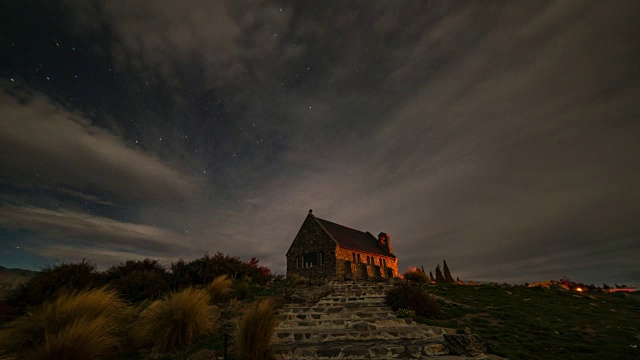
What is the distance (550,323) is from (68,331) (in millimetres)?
13646

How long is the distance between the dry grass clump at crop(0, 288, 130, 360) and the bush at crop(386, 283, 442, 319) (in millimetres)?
8799

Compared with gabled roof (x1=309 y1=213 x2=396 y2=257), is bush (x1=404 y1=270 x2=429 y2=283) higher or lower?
lower

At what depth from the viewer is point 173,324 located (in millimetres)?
6309

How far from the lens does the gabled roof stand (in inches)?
1249

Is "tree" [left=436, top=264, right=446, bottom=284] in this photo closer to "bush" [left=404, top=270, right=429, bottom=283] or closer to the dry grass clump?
"bush" [left=404, top=270, right=429, bottom=283]

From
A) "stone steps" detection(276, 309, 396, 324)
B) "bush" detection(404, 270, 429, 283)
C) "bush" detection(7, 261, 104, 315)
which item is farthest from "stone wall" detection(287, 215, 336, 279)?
"bush" detection(7, 261, 104, 315)

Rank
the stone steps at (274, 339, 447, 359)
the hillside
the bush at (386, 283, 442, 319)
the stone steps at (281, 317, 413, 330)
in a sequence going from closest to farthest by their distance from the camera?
the stone steps at (274, 339, 447, 359)
the stone steps at (281, 317, 413, 330)
the hillside
the bush at (386, 283, 442, 319)

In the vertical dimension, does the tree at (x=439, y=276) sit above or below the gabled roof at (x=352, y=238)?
below

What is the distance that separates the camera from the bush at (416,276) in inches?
853

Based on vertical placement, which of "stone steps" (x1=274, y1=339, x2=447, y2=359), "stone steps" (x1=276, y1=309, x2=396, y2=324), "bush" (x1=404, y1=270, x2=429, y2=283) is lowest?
"stone steps" (x1=274, y1=339, x2=447, y2=359)

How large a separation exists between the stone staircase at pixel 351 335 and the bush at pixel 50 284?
6.58 metres

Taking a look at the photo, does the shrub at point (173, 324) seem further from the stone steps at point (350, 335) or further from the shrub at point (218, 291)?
the shrub at point (218, 291)

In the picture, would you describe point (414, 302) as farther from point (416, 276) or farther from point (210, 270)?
point (416, 276)

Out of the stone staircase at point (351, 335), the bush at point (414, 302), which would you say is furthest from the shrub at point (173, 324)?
the bush at point (414, 302)
